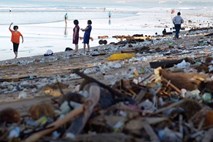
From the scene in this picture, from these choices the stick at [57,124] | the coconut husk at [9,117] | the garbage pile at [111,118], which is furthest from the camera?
the coconut husk at [9,117]

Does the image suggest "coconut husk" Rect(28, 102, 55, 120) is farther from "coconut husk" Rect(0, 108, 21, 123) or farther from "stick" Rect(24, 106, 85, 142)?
"stick" Rect(24, 106, 85, 142)

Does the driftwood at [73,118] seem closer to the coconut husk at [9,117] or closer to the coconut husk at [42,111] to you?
the coconut husk at [42,111]

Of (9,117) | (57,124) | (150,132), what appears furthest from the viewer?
(9,117)

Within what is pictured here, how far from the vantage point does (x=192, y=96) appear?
21.8ft

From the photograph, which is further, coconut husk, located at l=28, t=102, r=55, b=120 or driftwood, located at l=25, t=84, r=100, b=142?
coconut husk, located at l=28, t=102, r=55, b=120

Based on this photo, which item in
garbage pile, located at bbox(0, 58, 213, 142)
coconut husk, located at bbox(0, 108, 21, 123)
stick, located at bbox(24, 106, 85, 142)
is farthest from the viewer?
coconut husk, located at bbox(0, 108, 21, 123)

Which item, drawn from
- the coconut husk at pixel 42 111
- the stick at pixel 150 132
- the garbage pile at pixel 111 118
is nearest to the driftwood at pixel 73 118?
the garbage pile at pixel 111 118

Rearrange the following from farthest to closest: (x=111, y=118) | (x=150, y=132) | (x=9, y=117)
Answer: (x=9, y=117) < (x=111, y=118) < (x=150, y=132)

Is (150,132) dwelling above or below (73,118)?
below

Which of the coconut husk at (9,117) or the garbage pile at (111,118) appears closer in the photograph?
the garbage pile at (111,118)

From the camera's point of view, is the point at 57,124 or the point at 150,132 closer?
the point at 150,132

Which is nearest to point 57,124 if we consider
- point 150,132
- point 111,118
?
point 111,118

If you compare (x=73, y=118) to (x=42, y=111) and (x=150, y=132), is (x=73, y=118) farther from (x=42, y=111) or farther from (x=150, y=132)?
→ (x=150, y=132)

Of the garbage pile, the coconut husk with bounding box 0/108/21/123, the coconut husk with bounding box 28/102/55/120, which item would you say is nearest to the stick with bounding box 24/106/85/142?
the garbage pile
